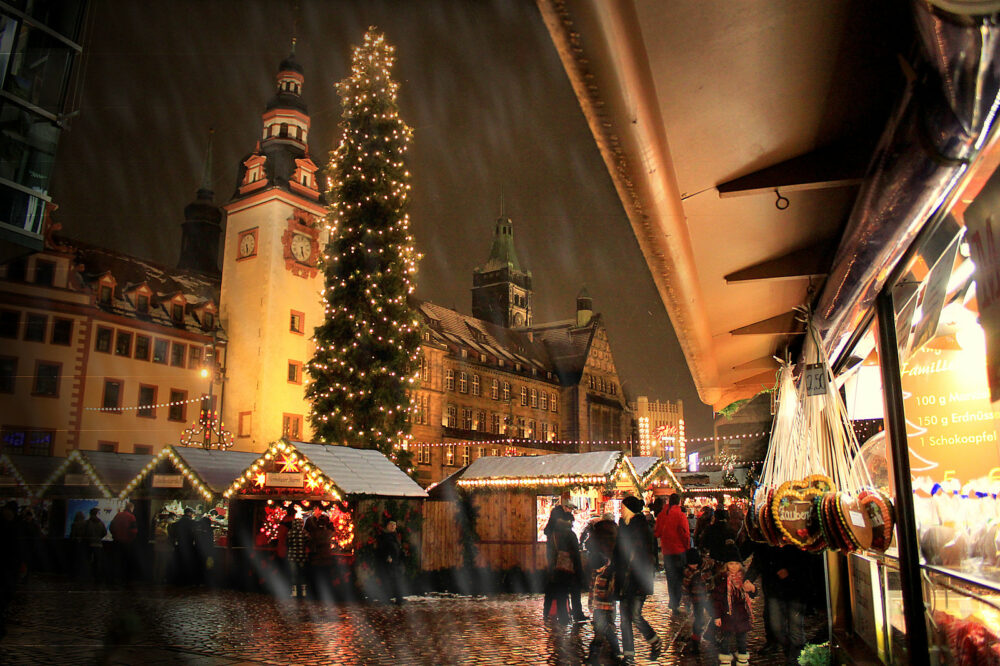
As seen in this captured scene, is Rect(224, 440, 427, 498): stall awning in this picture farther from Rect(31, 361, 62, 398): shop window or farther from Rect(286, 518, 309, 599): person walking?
Rect(31, 361, 62, 398): shop window

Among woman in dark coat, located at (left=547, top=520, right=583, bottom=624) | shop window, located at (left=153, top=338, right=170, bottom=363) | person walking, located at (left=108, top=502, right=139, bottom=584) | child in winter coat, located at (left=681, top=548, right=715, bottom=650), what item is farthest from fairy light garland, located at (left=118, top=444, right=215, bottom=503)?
shop window, located at (left=153, top=338, right=170, bottom=363)

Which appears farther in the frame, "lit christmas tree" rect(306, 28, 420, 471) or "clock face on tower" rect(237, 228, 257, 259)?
"clock face on tower" rect(237, 228, 257, 259)

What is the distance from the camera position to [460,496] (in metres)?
18.6

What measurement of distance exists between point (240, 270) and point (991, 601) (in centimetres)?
4481

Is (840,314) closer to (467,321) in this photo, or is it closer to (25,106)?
(25,106)

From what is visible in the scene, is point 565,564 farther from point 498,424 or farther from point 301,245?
point 498,424

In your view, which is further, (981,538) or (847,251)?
(847,251)

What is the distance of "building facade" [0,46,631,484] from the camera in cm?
3372

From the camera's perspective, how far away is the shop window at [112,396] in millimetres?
35750

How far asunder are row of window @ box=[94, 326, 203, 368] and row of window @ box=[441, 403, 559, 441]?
18.5 metres

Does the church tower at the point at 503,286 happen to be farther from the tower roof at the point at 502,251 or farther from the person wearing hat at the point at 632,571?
the person wearing hat at the point at 632,571

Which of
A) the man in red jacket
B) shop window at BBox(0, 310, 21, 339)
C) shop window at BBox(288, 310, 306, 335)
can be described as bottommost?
the man in red jacket

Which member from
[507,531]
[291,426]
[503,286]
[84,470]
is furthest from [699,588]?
[503,286]

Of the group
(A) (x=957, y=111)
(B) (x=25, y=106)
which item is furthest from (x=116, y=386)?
(A) (x=957, y=111)
